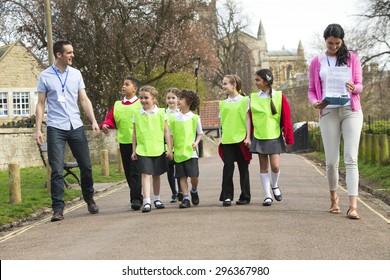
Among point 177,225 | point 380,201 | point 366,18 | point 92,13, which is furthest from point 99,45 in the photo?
point 177,225

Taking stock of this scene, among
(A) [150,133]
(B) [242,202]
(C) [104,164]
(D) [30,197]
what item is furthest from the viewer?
(C) [104,164]

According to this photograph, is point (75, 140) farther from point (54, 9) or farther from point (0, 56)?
point (0, 56)

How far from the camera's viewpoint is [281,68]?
183 metres

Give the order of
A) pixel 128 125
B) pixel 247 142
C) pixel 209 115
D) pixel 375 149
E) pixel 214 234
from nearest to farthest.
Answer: pixel 214 234, pixel 247 142, pixel 128 125, pixel 375 149, pixel 209 115

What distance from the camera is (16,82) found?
51781mm

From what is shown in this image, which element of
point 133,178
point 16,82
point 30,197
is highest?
point 16,82

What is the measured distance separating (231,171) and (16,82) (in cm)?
4167

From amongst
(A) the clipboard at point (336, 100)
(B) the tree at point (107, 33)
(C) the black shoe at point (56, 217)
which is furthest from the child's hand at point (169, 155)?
(B) the tree at point (107, 33)

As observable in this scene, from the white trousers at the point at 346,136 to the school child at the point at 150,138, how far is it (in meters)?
2.44

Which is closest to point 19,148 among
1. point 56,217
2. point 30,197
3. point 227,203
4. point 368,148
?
point 368,148

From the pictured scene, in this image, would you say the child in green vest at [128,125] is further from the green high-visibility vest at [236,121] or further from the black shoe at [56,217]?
the green high-visibility vest at [236,121]

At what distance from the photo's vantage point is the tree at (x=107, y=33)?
3794 cm

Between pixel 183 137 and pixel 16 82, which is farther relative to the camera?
pixel 16 82

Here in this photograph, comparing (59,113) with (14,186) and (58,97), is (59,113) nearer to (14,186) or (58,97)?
(58,97)
